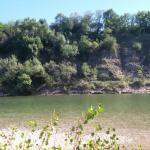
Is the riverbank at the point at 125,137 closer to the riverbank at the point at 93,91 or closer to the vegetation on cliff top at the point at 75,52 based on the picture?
the riverbank at the point at 93,91

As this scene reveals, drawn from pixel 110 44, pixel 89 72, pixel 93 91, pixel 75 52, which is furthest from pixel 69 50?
pixel 93 91

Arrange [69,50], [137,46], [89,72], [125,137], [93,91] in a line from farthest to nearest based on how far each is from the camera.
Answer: [137,46], [69,50], [89,72], [93,91], [125,137]

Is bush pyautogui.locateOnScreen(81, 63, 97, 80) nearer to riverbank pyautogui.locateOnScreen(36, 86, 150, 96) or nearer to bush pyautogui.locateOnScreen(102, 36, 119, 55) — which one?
riverbank pyautogui.locateOnScreen(36, 86, 150, 96)

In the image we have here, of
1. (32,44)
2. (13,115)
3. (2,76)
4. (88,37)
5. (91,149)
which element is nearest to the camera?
(91,149)

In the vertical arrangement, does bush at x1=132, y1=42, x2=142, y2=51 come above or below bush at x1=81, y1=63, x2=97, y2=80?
above

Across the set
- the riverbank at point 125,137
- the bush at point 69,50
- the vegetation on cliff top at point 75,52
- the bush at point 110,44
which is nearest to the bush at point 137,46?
the vegetation on cliff top at point 75,52

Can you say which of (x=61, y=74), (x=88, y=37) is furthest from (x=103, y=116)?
(x=88, y=37)

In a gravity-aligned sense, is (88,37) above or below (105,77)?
above

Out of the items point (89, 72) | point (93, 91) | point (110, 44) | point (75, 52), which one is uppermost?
point (110, 44)

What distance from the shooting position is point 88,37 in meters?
97.9

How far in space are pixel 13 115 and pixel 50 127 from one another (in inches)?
1363

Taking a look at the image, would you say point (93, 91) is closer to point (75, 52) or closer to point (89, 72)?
point (89, 72)

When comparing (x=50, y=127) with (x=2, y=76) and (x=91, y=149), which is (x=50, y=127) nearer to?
(x=91, y=149)

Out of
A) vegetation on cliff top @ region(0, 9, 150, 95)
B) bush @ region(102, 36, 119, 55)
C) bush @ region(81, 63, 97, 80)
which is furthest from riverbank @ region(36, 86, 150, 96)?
bush @ region(102, 36, 119, 55)
